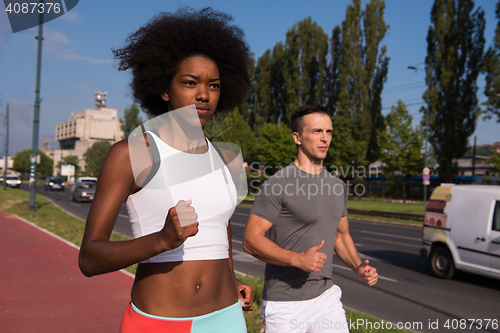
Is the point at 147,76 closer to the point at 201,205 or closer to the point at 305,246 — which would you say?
the point at 201,205

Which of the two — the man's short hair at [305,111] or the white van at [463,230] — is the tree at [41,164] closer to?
the white van at [463,230]

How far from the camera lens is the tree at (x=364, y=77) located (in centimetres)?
3959

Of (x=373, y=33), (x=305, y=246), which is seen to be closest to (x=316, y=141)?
(x=305, y=246)

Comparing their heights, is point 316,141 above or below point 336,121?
below

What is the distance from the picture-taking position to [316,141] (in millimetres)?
3182

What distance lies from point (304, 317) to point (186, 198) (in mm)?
1570

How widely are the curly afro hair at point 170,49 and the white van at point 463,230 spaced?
22.8 feet

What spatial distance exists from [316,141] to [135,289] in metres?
1.89

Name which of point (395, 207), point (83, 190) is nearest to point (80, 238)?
point (83, 190)

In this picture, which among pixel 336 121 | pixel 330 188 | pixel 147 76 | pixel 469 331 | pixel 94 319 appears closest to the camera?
pixel 147 76

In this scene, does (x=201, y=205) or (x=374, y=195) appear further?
(x=374, y=195)

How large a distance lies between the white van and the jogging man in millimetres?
5618

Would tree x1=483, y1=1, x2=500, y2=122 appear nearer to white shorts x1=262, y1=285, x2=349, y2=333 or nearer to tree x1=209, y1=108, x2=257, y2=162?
tree x1=209, y1=108, x2=257, y2=162

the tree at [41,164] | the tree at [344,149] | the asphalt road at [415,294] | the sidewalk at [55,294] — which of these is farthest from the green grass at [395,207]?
the tree at [41,164]
